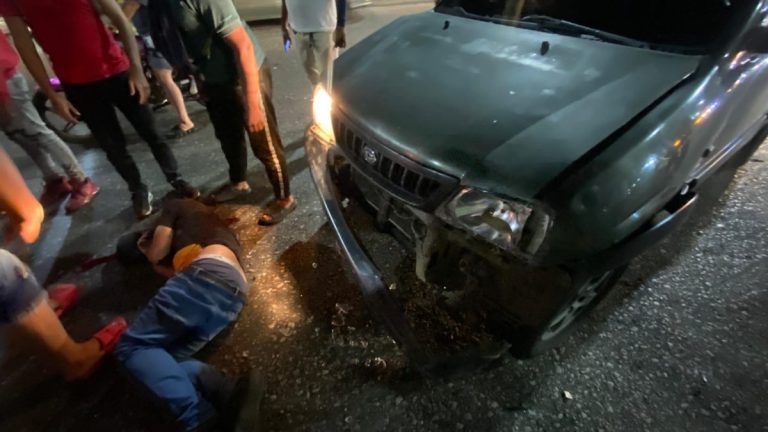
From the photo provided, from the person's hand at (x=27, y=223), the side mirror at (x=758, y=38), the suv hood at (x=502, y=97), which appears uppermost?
the side mirror at (x=758, y=38)

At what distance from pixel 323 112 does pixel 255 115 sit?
0.65 metres

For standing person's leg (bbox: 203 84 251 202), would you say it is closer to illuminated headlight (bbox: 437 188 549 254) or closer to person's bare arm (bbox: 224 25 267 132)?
person's bare arm (bbox: 224 25 267 132)

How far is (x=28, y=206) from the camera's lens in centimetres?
144

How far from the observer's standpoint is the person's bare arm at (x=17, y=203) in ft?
4.37

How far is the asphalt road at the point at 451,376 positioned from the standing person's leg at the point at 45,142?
59 centimetres

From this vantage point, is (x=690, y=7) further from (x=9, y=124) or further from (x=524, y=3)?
(x=9, y=124)

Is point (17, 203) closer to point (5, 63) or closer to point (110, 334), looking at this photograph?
point (110, 334)

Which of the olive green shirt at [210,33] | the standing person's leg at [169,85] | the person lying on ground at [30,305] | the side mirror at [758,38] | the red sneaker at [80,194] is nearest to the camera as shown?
the person lying on ground at [30,305]

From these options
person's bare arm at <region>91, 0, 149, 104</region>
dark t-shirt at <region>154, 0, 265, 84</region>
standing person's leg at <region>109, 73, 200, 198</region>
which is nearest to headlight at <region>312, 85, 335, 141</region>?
dark t-shirt at <region>154, 0, 265, 84</region>

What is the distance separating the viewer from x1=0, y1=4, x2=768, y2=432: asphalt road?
1746mm

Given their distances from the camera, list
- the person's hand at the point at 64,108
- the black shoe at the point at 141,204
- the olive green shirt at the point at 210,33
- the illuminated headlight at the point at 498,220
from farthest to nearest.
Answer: the black shoe at the point at 141,204 < the person's hand at the point at 64,108 < the olive green shirt at the point at 210,33 < the illuminated headlight at the point at 498,220

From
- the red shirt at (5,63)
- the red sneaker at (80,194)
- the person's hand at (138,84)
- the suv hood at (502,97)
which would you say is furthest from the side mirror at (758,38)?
the red sneaker at (80,194)

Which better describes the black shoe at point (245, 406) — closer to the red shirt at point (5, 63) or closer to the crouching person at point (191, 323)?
the crouching person at point (191, 323)

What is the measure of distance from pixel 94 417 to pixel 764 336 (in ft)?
10.2
